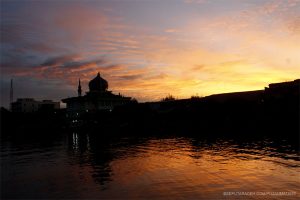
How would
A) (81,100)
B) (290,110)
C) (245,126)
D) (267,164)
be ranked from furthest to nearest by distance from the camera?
(81,100) → (245,126) → (290,110) → (267,164)

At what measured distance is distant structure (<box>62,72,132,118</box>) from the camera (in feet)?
318

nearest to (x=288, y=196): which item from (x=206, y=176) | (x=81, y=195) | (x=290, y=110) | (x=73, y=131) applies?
(x=206, y=176)

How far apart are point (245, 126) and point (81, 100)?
2150 inches

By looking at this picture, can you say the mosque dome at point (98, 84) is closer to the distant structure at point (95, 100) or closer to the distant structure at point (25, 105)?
the distant structure at point (95, 100)

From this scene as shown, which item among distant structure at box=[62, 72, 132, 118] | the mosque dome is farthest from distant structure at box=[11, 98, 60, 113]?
the mosque dome

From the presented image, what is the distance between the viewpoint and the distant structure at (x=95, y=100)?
97.1 meters

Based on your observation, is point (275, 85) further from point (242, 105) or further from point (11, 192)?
point (11, 192)

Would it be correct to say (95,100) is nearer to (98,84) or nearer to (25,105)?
(98,84)

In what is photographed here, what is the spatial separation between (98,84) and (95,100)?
714 cm

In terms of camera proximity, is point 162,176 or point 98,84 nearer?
point 162,176

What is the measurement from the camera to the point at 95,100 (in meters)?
96.7

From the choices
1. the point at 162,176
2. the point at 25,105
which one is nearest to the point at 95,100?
the point at 25,105

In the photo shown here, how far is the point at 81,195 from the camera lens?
650 inches

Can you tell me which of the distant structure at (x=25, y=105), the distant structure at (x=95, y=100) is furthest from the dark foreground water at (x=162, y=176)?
the distant structure at (x=25, y=105)
